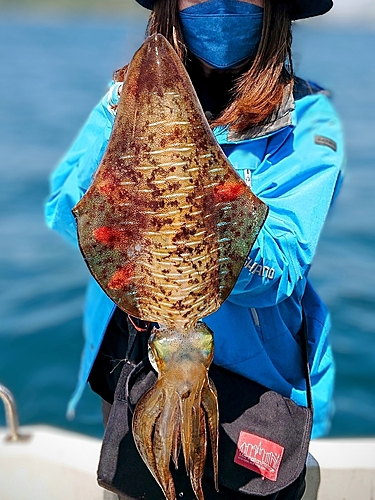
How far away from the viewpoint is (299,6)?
2.20 meters

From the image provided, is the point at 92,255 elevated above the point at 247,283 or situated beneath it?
elevated above

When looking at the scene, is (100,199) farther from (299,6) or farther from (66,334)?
(66,334)

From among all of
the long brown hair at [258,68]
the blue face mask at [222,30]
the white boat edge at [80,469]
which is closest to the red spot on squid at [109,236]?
the long brown hair at [258,68]

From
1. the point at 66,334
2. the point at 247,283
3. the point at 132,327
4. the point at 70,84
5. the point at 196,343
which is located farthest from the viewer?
the point at 70,84

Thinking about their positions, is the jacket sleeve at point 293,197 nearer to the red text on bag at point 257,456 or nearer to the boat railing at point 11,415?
the red text on bag at point 257,456

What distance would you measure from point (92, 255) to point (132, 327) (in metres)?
0.66

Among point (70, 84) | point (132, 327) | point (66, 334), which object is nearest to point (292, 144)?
point (132, 327)

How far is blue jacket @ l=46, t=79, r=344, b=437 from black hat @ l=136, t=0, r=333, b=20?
0.93ft

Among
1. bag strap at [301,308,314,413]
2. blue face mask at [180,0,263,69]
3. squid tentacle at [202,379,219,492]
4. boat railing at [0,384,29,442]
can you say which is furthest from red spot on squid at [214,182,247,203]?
boat railing at [0,384,29,442]

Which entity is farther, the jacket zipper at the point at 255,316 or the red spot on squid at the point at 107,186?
the jacket zipper at the point at 255,316

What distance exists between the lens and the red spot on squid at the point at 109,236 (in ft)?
4.83

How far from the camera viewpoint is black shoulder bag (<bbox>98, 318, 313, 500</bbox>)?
2.12 meters

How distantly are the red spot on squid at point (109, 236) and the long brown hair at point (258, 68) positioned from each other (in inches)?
28.5

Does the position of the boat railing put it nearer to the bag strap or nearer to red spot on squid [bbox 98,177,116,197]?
the bag strap
